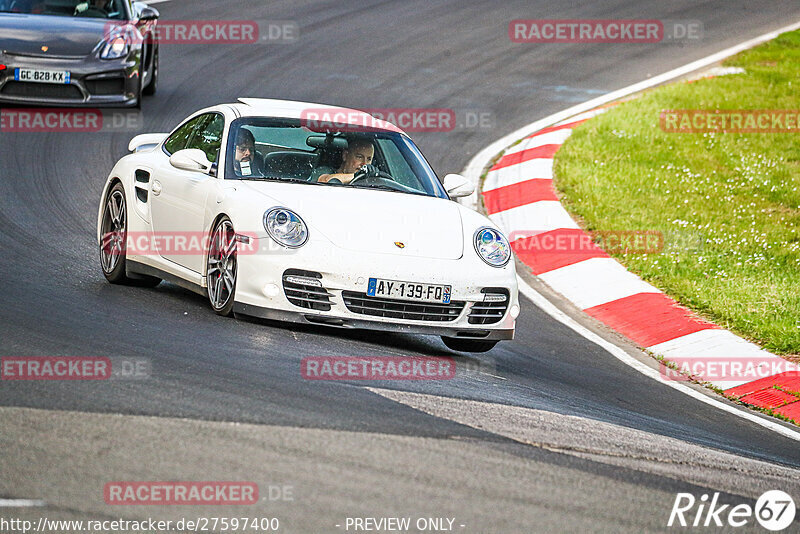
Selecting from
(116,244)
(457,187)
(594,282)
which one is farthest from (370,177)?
(594,282)

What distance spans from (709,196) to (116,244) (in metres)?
6.40

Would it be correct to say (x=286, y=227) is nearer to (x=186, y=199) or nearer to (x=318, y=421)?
(x=186, y=199)

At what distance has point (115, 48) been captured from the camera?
44.1 ft

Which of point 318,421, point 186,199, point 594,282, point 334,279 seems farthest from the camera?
point 594,282

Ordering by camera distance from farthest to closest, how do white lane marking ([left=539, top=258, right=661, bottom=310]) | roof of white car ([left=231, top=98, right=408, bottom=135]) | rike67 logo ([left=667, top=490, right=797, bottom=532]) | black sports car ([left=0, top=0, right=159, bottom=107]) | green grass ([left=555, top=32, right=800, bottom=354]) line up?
black sports car ([left=0, top=0, right=159, bottom=107])
white lane marking ([left=539, top=258, right=661, bottom=310])
green grass ([left=555, top=32, right=800, bottom=354])
roof of white car ([left=231, top=98, right=408, bottom=135])
rike67 logo ([left=667, top=490, right=797, bottom=532])

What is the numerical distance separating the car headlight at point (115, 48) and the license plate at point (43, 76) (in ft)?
1.62

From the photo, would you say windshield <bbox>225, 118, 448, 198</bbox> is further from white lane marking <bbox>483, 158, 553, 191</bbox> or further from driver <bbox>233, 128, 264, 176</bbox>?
white lane marking <bbox>483, 158, 553, 191</bbox>

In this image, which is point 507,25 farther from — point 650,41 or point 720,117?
point 720,117

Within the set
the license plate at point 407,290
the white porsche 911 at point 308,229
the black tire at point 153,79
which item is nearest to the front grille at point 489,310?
the white porsche 911 at point 308,229

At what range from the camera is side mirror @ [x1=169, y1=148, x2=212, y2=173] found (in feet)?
24.7

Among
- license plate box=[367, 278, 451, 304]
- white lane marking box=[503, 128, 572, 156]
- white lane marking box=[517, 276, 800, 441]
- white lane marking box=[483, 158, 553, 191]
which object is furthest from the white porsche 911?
white lane marking box=[503, 128, 572, 156]

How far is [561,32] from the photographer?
2003 cm

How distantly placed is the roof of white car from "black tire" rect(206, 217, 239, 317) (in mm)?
1084

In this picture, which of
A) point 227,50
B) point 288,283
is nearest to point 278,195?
point 288,283
